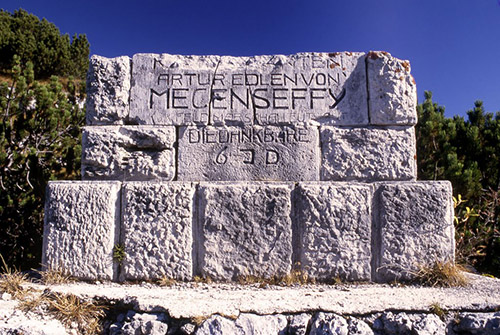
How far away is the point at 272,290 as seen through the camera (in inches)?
112

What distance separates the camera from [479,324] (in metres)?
2.35

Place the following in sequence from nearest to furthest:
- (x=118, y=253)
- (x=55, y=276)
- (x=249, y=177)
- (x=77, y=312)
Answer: (x=77, y=312)
(x=55, y=276)
(x=118, y=253)
(x=249, y=177)

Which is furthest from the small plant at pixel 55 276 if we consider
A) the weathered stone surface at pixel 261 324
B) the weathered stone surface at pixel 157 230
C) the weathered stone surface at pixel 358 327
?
the weathered stone surface at pixel 358 327

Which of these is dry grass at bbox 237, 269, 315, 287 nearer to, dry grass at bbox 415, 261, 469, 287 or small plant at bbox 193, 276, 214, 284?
small plant at bbox 193, 276, 214, 284

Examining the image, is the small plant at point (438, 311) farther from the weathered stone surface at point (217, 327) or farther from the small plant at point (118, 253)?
the small plant at point (118, 253)

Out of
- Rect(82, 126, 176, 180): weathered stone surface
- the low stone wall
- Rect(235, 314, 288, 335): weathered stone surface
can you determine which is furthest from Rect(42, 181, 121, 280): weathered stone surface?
Rect(235, 314, 288, 335): weathered stone surface

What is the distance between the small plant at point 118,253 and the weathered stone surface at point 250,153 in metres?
0.73

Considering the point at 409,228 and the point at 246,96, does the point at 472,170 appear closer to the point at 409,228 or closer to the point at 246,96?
the point at 409,228

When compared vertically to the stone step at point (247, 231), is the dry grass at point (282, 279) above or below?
below

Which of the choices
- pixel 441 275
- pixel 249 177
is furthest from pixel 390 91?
pixel 441 275

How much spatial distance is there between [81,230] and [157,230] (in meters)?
0.59

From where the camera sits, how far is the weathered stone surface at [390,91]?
10.7ft

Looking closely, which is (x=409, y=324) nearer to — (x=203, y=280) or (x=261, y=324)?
(x=261, y=324)

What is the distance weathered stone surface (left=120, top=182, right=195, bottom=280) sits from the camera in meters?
3.02
